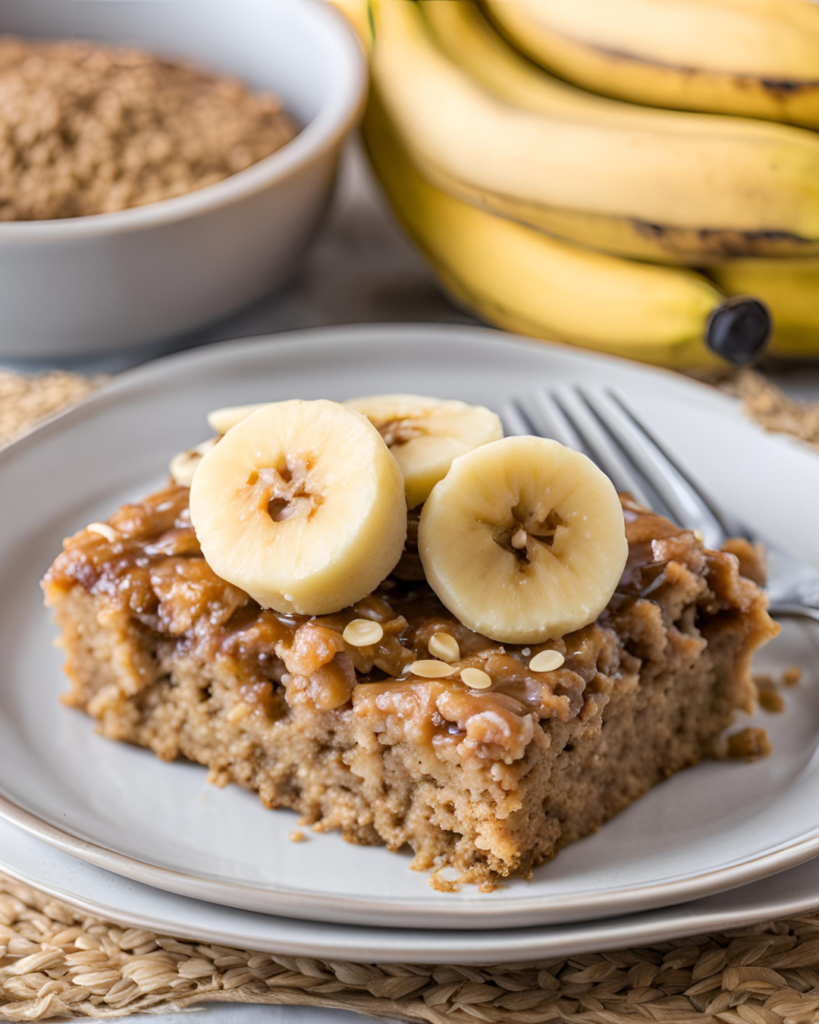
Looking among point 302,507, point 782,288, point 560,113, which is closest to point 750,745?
point 302,507

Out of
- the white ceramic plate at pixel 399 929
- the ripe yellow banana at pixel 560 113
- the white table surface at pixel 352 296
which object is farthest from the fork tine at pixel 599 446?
the white ceramic plate at pixel 399 929

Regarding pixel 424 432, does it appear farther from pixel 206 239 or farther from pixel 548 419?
pixel 206 239

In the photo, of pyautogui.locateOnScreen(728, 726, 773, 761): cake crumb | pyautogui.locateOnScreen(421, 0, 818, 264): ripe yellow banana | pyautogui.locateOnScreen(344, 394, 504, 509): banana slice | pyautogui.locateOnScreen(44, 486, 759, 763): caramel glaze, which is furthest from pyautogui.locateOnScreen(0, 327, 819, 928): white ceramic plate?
pyautogui.locateOnScreen(344, 394, 504, 509): banana slice

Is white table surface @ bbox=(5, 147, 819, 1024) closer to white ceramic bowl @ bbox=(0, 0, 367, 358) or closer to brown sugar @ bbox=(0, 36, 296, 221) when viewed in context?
white ceramic bowl @ bbox=(0, 0, 367, 358)

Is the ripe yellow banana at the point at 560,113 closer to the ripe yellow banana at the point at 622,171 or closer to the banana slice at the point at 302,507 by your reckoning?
the ripe yellow banana at the point at 622,171

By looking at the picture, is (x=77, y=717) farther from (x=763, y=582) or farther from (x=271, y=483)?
(x=763, y=582)
